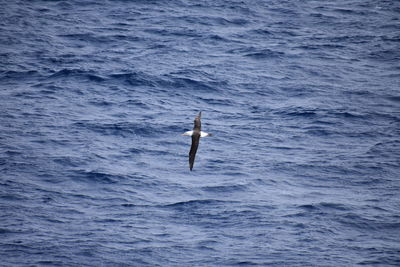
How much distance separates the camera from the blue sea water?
25562 mm

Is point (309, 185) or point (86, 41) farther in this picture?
point (86, 41)

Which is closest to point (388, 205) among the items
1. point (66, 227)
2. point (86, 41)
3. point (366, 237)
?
point (366, 237)

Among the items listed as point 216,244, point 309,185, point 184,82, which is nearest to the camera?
point 216,244

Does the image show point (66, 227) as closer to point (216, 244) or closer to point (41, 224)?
point (41, 224)

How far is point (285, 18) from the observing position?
4978 cm

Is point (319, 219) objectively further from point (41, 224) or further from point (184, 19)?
point (184, 19)

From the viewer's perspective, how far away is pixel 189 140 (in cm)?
3253

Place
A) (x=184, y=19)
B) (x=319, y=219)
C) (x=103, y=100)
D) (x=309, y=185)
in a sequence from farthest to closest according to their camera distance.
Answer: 1. (x=184, y=19)
2. (x=103, y=100)
3. (x=309, y=185)
4. (x=319, y=219)

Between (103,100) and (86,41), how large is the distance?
9.22 m

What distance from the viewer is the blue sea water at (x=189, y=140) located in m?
25.6

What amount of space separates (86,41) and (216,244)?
21783mm

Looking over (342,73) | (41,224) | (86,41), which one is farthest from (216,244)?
(86,41)

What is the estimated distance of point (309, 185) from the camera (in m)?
29.5

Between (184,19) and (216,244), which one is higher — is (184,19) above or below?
above
